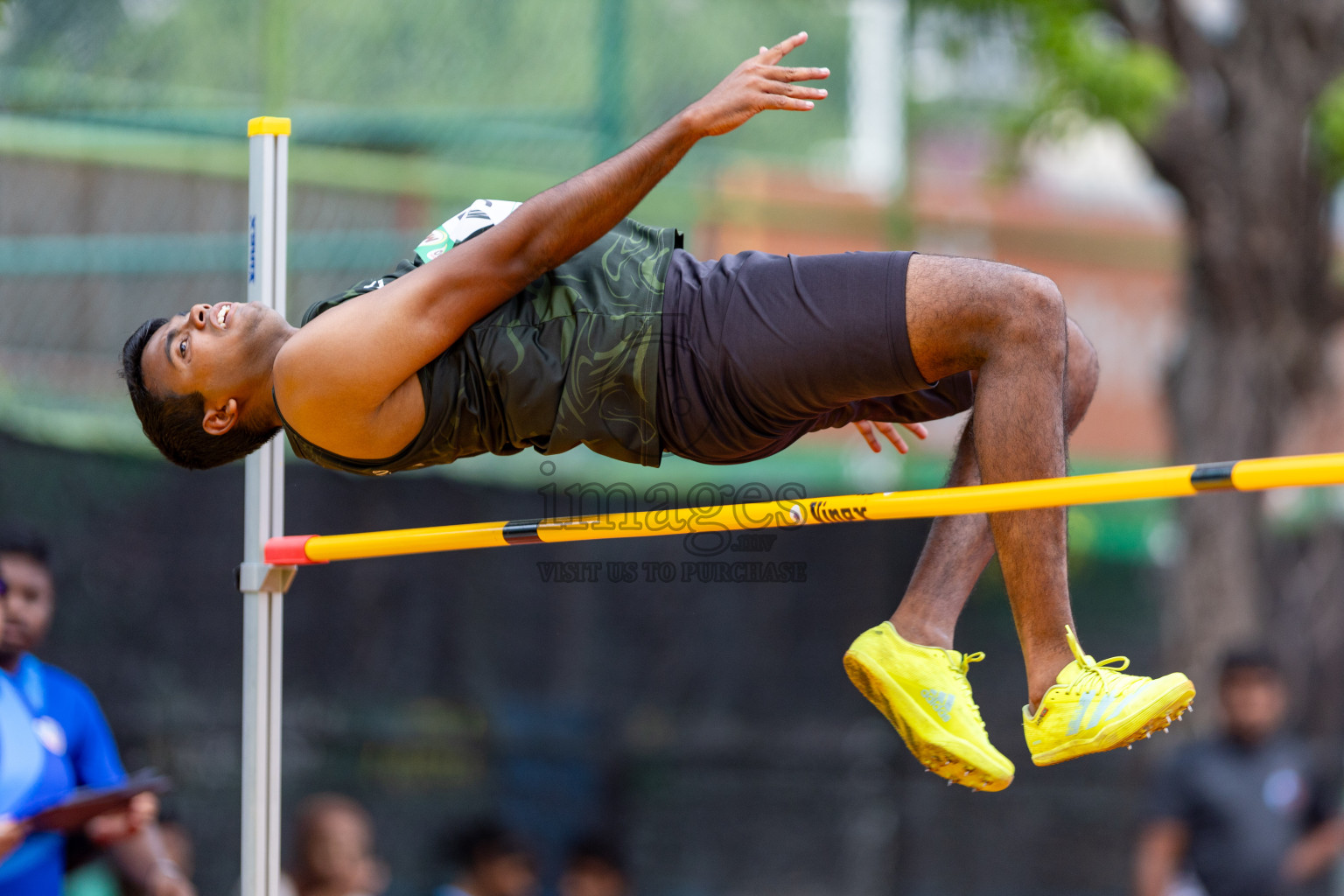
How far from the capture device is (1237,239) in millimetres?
5895

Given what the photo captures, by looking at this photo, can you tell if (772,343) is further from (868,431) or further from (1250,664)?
(1250,664)

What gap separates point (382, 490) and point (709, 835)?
1930 millimetres

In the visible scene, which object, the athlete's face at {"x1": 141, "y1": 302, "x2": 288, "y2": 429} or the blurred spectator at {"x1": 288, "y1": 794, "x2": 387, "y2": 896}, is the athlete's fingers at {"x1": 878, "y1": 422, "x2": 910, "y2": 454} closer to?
the athlete's face at {"x1": 141, "y1": 302, "x2": 288, "y2": 429}

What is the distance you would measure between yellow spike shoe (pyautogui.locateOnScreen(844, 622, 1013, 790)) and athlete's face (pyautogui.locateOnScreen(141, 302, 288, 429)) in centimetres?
136

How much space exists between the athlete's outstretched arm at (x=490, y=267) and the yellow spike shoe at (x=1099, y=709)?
115cm

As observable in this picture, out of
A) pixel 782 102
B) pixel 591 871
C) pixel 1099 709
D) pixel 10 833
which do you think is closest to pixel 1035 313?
pixel 782 102

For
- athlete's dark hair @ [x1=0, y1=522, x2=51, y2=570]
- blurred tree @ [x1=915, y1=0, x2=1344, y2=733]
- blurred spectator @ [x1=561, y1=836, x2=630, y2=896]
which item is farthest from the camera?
blurred tree @ [x1=915, y1=0, x2=1344, y2=733]

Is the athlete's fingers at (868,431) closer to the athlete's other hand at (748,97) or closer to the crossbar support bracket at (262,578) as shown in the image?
the athlete's other hand at (748,97)

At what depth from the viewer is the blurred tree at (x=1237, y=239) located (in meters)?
5.82

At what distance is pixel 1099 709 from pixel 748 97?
1.26m

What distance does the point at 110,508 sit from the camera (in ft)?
16.2

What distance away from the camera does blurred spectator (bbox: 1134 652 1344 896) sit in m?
5.23

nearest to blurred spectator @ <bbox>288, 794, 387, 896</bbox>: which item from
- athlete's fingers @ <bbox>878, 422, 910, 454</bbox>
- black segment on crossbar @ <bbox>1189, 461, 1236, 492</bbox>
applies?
athlete's fingers @ <bbox>878, 422, 910, 454</bbox>

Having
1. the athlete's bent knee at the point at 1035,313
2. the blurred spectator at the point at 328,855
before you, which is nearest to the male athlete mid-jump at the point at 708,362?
the athlete's bent knee at the point at 1035,313
